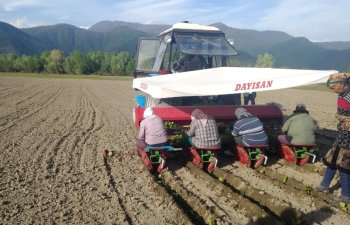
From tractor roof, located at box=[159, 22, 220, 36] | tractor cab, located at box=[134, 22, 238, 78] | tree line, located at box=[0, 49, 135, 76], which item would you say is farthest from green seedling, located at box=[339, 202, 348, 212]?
tree line, located at box=[0, 49, 135, 76]

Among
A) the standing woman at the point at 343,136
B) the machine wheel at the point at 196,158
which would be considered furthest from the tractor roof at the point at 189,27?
the standing woman at the point at 343,136

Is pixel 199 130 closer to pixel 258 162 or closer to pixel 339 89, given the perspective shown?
pixel 258 162

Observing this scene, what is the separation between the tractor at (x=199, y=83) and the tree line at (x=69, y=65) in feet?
225

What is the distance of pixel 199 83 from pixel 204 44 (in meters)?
3.24

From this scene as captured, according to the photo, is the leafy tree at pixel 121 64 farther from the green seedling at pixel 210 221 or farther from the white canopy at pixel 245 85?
the green seedling at pixel 210 221

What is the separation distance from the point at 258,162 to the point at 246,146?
16.3 inches

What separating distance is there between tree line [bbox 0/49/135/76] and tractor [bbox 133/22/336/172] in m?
68.7

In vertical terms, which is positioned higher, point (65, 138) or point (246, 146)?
point (246, 146)

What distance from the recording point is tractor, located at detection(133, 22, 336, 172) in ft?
22.8

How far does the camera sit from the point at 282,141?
817 cm

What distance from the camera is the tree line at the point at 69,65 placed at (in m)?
80.9

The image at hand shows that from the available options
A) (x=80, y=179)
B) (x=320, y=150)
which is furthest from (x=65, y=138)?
(x=320, y=150)

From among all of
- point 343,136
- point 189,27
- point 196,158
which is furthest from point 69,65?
point 343,136

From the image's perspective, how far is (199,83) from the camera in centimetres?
732
